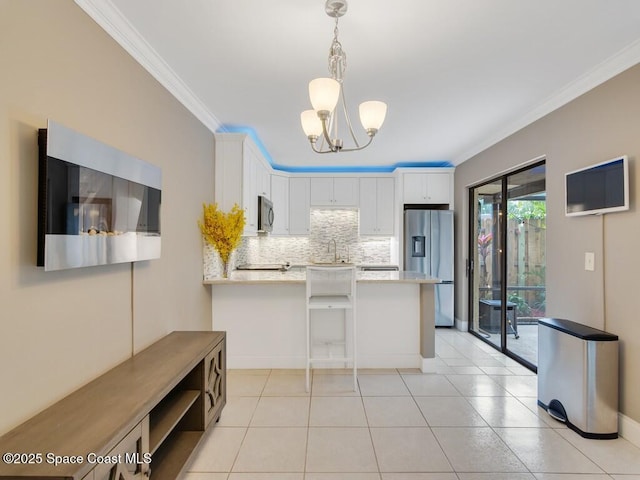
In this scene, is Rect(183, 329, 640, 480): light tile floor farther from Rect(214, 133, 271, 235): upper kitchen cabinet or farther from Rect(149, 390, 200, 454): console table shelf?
Rect(214, 133, 271, 235): upper kitchen cabinet

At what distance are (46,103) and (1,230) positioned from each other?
572mm

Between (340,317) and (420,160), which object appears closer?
(340,317)

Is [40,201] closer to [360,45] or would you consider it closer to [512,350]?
[360,45]

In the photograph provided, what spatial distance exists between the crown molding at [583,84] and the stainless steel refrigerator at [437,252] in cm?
161

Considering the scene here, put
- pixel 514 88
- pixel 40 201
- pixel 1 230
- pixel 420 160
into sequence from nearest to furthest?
pixel 1 230
pixel 40 201
pixel 514 88
pixel 420 160

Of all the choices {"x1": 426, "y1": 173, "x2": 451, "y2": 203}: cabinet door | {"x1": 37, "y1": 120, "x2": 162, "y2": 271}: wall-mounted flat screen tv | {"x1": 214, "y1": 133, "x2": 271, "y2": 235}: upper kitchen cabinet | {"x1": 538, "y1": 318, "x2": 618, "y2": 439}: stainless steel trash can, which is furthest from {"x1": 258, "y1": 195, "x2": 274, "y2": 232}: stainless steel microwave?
{"x1": 538, "y1": 318, "x2": 618, "y2": 439}: stainless steel trash can

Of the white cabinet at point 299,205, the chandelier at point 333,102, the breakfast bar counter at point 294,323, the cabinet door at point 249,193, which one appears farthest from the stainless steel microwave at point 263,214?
the chandelier at point 333,102

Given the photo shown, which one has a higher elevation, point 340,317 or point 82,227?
point 82,227

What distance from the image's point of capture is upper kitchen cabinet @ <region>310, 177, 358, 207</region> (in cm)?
581

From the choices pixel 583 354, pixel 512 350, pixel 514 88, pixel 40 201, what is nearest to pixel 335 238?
pixel 512 350

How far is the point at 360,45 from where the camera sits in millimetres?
2158

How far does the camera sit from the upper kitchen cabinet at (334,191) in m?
5.81

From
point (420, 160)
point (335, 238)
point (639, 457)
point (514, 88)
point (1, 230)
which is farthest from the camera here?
point (335, 238)

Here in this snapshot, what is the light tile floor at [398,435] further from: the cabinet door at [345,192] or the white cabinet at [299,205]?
the cabinet door at [345,192]
